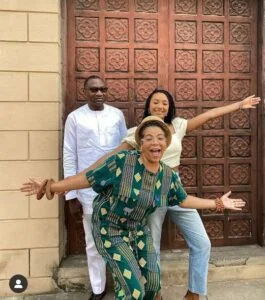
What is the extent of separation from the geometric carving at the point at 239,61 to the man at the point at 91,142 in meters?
1.56

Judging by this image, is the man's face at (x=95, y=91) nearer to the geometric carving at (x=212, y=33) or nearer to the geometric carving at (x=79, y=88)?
the geometric carving at (x=79, y=88)

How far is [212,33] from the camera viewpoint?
14.0ft

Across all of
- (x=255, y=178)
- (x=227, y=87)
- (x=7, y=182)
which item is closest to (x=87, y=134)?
(x=7, y=182)

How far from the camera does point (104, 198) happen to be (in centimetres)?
266

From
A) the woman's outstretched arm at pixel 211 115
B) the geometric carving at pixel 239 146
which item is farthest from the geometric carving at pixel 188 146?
the woman's outstretched arm at pixel 211 115

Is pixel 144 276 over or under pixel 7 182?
under

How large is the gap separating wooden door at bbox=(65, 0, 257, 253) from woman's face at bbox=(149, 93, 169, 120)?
927 mm

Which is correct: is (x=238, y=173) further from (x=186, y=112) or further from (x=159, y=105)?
(x=159, y=105)

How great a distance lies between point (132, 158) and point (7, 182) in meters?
1.58

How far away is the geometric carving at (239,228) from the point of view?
14.3 ft

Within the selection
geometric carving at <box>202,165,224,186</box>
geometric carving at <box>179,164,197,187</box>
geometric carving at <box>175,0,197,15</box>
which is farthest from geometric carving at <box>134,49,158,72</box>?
geometric carving at <box>202,165,224,186</box>

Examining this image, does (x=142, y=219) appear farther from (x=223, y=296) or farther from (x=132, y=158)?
(x=223, y=296)

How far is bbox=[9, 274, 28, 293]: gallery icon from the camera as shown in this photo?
3727mm

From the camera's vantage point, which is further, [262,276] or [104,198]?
[262,276]
